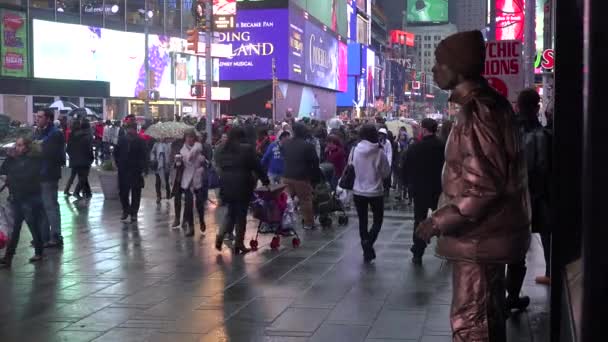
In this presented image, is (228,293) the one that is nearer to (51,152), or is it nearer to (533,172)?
(533,172)

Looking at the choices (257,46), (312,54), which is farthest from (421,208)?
(312,54)

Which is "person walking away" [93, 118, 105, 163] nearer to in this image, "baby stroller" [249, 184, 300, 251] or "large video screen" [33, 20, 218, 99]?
"large video screen" [33, 20, 218, 99]

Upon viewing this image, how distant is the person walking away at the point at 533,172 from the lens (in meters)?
7.12

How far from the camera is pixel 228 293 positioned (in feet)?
29.1

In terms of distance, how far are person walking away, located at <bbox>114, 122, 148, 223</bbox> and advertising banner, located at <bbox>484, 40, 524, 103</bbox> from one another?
697 centimetres

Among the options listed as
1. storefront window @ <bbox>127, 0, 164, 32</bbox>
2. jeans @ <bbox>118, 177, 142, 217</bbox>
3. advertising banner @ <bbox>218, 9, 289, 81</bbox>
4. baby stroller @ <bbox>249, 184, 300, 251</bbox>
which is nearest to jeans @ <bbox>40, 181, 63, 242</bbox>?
baby stroller @ <bbox>249, 184, 300, 251</bbox>

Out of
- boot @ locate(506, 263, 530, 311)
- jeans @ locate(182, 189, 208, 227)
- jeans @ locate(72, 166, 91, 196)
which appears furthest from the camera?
jeans @ locate(72, 166, 91, 196)

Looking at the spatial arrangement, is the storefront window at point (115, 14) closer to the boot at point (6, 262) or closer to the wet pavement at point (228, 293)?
the wet pavement at point (228, 293)

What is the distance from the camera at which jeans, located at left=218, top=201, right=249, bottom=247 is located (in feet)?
38.0

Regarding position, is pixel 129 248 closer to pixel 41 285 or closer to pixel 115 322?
pixel 41 285

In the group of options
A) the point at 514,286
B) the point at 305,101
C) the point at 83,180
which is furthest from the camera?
the point at 305,101

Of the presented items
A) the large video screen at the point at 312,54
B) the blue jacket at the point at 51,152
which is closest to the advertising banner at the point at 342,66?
the large video screen at the point at 312,54

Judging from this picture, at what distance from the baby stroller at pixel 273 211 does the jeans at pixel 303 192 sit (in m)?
1.84

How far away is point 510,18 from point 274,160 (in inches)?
612
